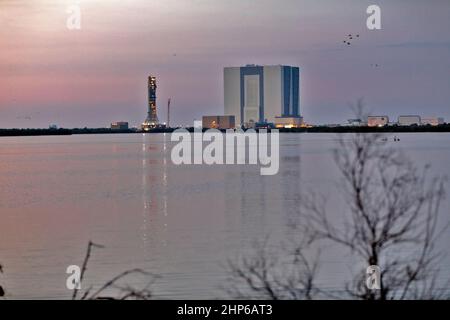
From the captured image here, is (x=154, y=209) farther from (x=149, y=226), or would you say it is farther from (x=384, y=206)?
(x=384, y=206)

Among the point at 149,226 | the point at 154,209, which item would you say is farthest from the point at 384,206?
the point at 154,209

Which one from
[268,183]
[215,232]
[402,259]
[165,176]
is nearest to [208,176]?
[165,176]

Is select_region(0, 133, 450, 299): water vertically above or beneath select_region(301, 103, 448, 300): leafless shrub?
beneath

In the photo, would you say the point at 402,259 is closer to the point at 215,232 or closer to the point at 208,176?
the point at 215,232

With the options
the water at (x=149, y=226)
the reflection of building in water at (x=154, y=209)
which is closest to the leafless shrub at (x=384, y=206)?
the water at (x=149, y=226)

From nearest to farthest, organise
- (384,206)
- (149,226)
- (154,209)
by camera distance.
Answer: (384,206) < (149,226) < (154,209)

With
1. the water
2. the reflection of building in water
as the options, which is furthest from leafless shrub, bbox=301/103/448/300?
the reflection of building in water

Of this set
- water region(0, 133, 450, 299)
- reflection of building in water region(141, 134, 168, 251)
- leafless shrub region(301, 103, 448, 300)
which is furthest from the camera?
reflection of building in water region(141, 134, 168, 251)

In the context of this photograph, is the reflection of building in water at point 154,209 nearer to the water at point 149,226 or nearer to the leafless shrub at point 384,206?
the water at point 149,226

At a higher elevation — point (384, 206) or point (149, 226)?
point (384, 206)

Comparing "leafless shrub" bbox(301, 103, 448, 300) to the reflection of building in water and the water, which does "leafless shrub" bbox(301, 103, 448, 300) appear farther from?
the reflection of building in water
